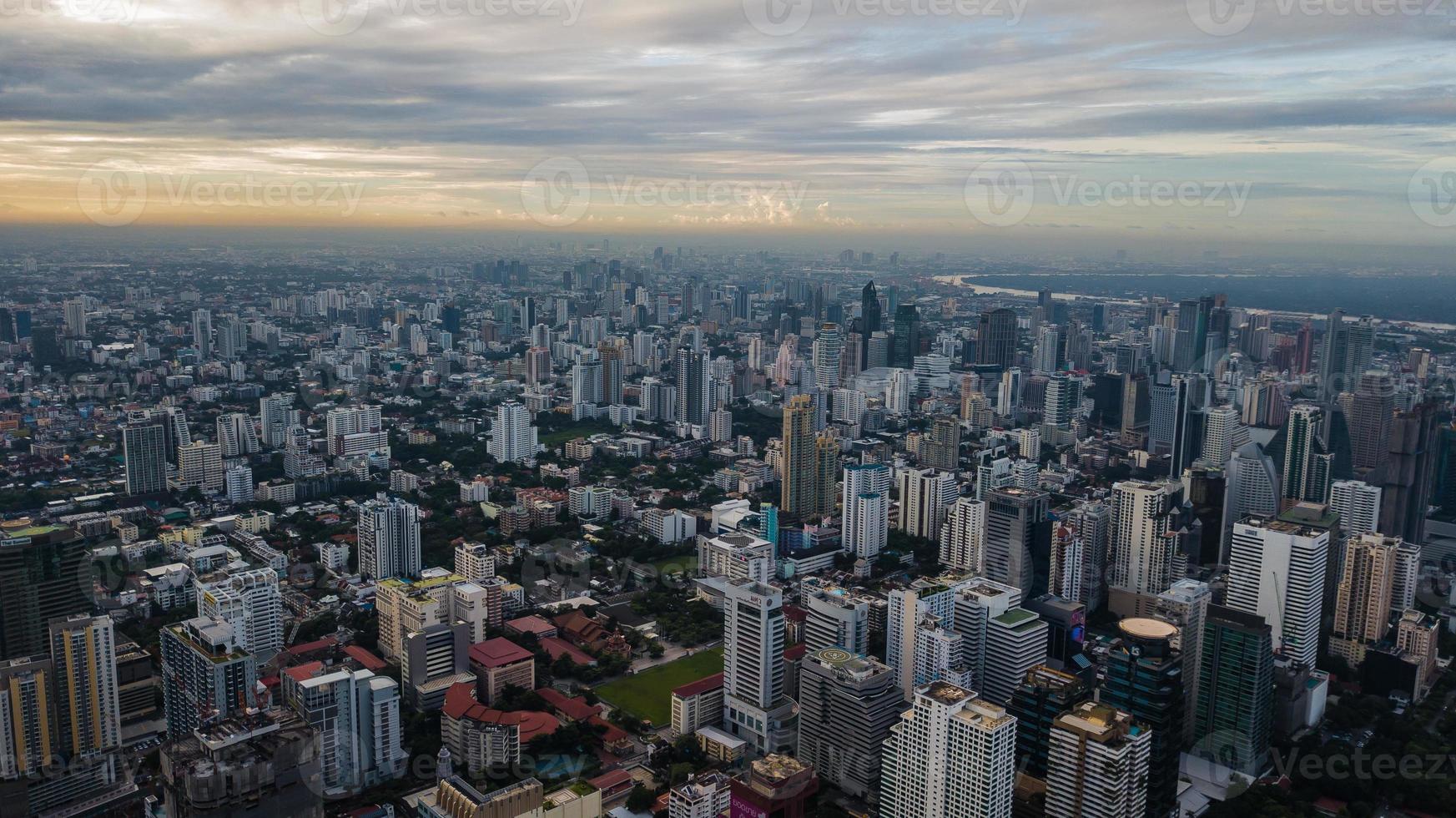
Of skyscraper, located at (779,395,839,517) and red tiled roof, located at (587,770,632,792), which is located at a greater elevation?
→ skyscraper, located at (779,395,839,517)

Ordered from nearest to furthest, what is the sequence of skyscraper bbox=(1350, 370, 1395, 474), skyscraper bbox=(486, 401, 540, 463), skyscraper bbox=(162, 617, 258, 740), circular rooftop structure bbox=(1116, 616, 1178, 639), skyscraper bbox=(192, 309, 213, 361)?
circular rooftop structure bbox=(1116, 616, 1178, 639) < skyscraper bbox=(162, 617, 258, 740) < skyscraper bbox=(1350, 370, 1395, 474) < skyscraper bbox=(486, 401, 540, 463) < skyscraper bbox=(192, 309, 213, 361)

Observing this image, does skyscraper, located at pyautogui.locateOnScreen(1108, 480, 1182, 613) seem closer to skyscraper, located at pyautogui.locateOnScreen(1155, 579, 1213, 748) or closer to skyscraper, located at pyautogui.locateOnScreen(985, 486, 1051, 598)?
skyscraper, located at pyautogui.locateOnScreen(985, 486, 1051, 598)

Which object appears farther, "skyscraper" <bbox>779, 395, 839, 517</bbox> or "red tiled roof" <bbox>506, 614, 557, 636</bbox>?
"skyscraper" <bbox>779, 395, 839, 517</bbox>

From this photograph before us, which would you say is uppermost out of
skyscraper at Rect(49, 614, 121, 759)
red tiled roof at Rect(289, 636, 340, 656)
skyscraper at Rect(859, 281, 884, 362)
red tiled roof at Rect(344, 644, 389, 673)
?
skyscraper at Rect(859, 281, 884, 362)

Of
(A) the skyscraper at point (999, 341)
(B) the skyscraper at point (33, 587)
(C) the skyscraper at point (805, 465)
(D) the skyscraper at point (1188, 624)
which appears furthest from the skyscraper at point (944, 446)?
(B) the skyscraper at point (33, 587)

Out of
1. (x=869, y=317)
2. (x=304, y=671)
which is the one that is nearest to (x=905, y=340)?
(x=869, y=317)

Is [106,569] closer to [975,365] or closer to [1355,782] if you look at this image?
[1355,782]

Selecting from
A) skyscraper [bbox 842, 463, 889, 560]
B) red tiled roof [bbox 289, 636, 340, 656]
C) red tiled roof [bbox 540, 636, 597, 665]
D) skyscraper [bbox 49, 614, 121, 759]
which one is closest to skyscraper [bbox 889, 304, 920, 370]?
skyscraper [bbox 842, 463, 889, 560]
